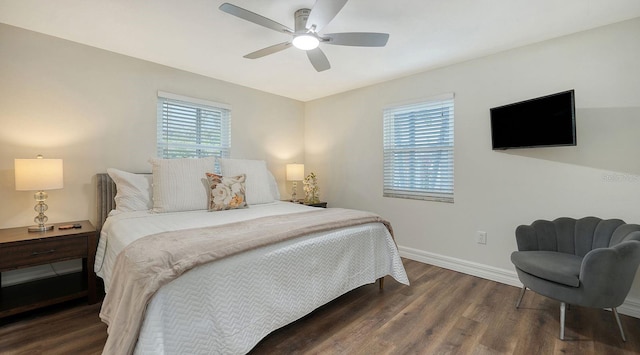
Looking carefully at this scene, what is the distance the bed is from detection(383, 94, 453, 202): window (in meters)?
1.12

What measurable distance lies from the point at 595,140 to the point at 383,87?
7.34ft

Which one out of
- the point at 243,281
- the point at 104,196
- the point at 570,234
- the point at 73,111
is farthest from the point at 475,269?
the point at 73,111

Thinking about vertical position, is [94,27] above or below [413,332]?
above

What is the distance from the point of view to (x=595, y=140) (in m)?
2.33

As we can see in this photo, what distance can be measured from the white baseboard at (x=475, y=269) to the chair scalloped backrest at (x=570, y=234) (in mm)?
535

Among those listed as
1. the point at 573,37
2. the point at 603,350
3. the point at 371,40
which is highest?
the point at 573,37

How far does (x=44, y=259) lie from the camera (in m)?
2.12

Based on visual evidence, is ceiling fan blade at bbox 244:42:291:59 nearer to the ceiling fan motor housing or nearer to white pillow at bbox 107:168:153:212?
the ceiling fan motor housing

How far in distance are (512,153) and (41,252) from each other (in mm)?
4162

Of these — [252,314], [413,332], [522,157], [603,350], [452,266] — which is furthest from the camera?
[452,266]

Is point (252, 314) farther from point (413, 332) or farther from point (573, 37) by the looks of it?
point (573, 37)

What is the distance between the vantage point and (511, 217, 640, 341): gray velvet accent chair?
69.4 inches

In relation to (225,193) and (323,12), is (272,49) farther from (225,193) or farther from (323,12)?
(225,193)

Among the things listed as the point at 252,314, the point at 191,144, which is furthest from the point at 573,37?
the point at 191,144
